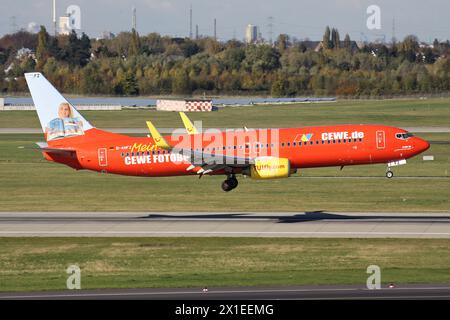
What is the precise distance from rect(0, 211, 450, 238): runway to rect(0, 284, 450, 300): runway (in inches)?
629

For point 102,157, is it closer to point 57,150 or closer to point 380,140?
point 57,150

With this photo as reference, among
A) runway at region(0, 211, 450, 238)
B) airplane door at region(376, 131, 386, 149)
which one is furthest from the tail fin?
airplane door at region(376, 131, 386, 149)

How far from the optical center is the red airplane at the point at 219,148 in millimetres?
75188

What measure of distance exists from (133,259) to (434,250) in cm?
1876

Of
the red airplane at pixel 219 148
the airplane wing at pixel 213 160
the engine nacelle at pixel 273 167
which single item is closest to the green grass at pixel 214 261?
the engine nacelle at pixel 273 167

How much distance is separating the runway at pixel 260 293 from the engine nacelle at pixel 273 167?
71.2ft

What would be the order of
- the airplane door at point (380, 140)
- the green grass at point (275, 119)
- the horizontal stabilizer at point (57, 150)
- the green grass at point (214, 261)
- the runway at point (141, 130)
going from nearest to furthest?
1. the green grass at point (214, 261)
2. the airplane door at point (380, 140)
3. the horizontal stabilizer at point (57, 150)
4. the runway at point (141, 130)
5. the green grass at point (275, 119)

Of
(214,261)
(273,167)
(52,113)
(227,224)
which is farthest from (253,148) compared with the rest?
(214,261)

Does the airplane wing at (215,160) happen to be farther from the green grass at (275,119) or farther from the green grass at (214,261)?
the green grass at (275,119)

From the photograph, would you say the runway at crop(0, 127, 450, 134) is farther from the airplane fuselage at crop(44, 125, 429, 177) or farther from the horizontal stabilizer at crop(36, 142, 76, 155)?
the horizontal stabilizer at crop(36, 142, 76, 155)

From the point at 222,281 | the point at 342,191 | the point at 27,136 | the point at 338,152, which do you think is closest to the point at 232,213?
the point at 338,152
